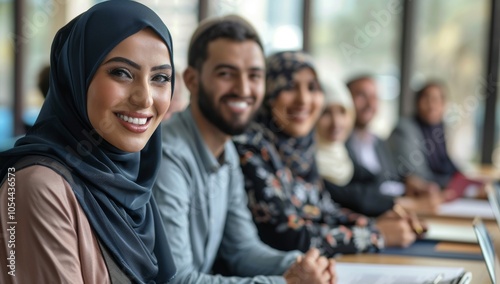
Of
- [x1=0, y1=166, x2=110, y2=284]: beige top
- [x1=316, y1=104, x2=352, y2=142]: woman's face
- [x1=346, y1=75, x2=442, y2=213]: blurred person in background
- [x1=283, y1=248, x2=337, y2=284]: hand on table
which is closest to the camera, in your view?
[x1=0, y1=166, x2=110, y2=284]: beige top

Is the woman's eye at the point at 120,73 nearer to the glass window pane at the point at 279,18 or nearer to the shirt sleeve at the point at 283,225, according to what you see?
Answer: the shirt sleeve at the point at 283,225

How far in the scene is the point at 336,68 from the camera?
5562mm

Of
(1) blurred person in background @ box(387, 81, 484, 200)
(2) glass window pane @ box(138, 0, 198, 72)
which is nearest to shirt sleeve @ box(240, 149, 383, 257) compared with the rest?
(1) blurred person in background @ box(387, 81, 484, 200)

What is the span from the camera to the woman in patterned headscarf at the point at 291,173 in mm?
1949

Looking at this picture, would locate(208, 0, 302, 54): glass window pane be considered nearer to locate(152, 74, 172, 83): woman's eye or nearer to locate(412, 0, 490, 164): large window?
locate(412, 0, 490, 164): large window

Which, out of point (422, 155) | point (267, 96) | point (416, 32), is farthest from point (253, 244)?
point (416, 32)

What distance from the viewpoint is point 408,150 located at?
4180mm

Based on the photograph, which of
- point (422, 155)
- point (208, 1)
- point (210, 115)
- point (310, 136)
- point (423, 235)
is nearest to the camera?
point (210, 115)

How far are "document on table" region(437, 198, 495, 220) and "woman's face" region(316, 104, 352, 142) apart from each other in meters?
0.59

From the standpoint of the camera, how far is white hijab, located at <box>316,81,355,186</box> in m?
2.96

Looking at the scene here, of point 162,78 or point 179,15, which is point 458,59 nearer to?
point 179,15

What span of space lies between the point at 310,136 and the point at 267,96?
0.78 feet

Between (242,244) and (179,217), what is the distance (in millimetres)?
350

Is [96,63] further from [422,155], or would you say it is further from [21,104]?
[21,104]
